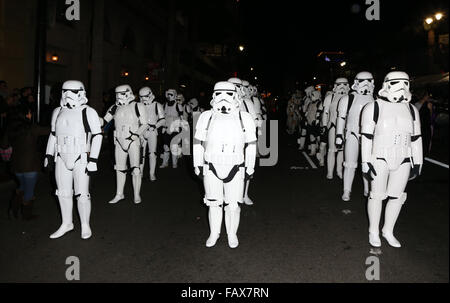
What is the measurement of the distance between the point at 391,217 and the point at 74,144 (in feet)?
13.0

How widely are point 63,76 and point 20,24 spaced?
12.5 ft

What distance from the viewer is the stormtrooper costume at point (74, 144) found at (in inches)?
204

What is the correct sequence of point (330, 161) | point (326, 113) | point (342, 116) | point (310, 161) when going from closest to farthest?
point (342, 116)
point (326, 113)
point (330, 161)
point (310, 161)

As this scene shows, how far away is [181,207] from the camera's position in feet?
23.7

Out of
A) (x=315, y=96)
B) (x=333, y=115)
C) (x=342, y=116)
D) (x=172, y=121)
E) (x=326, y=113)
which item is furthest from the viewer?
(x=315, y=96)

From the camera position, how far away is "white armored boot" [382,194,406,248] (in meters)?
5.13

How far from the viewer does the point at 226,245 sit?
524cm

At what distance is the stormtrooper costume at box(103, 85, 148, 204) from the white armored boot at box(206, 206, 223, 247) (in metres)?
2.56

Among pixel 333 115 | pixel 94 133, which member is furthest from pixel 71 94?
pixel 333 115

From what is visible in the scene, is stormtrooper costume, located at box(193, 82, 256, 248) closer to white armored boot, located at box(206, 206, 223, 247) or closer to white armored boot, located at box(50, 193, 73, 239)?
white armored boot, located at box(206, 206, 223, 247)

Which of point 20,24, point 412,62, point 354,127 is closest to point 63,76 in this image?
point 20,24

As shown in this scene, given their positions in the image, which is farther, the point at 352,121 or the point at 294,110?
the point at 294,110

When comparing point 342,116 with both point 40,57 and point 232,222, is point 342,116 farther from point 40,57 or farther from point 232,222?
point 40,57

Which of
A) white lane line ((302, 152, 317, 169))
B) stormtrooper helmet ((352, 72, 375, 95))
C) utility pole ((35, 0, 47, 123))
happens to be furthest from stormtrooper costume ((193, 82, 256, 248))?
white lane line ((302, 152, 317, 169))
